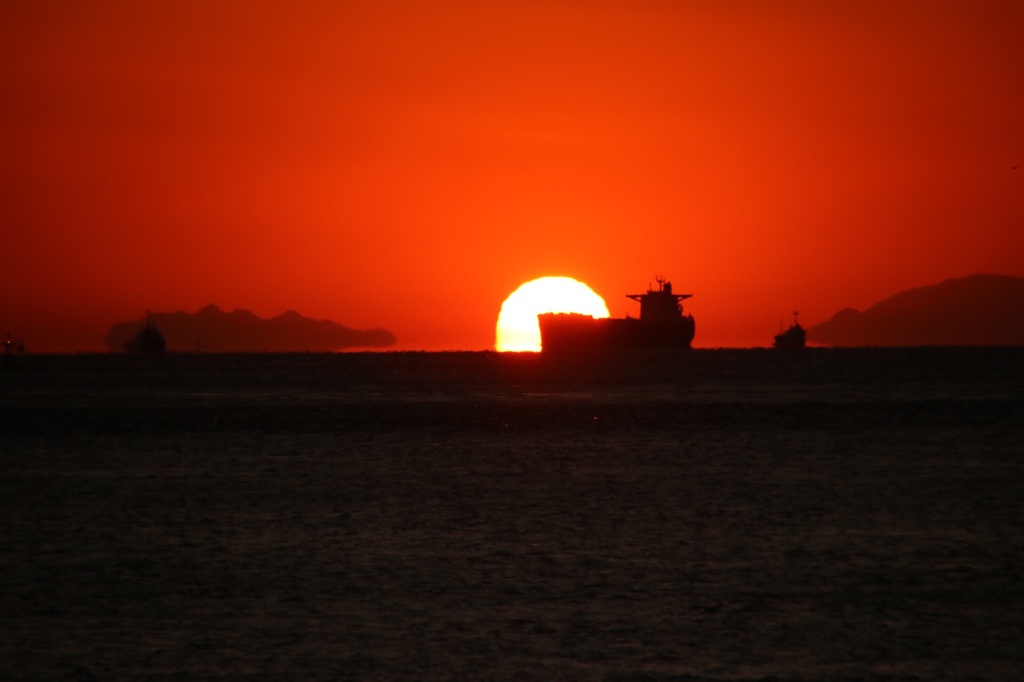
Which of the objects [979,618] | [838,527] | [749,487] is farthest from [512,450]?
[979,618]

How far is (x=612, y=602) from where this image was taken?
14031mm

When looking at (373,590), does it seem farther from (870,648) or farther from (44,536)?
(44,536)

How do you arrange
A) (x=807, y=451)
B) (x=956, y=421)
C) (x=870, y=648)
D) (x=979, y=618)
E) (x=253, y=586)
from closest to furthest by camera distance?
1. (x=870, y=648)
2. (x=979, y=618)
3. (x=253, y=586)
4. (x=807, y=451)
5. (x=956, y=421)

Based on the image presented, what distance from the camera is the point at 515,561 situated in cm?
1670

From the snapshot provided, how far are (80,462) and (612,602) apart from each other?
76.1ft

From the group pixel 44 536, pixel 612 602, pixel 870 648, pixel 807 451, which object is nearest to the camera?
pixel 870 648

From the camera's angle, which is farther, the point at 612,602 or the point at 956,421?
the point at 956,421

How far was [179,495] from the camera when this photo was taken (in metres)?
25.3

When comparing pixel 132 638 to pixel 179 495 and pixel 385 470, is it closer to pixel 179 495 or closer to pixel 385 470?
pixel 179 495

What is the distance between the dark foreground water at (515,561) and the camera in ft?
38.8

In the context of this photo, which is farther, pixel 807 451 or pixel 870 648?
pixel 807 451

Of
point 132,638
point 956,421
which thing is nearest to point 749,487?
point 132,638

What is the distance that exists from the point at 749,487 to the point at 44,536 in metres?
13.6

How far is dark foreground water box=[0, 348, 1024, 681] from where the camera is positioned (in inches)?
465
